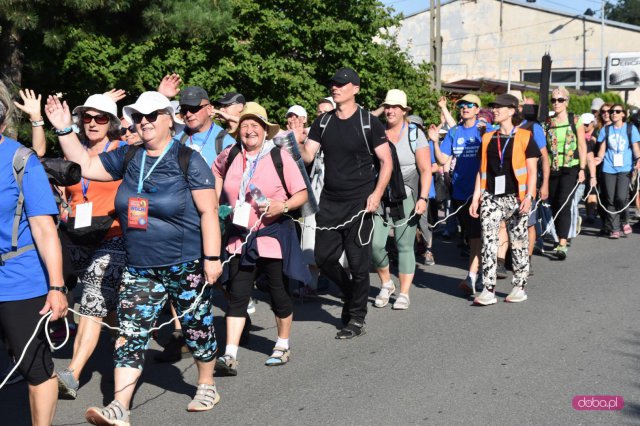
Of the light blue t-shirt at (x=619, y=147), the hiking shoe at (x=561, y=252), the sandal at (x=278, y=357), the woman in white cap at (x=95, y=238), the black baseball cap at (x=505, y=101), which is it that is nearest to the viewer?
the woman in white cap at (x=95, y=238)

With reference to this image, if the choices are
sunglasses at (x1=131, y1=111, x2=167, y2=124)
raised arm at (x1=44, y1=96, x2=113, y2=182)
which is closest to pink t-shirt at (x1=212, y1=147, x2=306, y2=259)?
raised arm at (x1=44, y1=96, x2=113, y2=182)

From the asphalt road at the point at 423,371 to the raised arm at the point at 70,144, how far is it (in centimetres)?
152

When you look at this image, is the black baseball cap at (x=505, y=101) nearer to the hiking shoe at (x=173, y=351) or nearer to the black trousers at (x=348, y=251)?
the black trousers at (x=348, y=251)

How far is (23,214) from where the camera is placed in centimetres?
435

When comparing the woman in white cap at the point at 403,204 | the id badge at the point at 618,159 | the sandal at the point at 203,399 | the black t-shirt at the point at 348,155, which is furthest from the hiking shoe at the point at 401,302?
the id badge at the point at 618,159

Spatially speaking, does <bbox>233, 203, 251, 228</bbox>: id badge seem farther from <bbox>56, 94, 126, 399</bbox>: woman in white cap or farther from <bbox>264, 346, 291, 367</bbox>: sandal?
<bbox>264, 346, 291, 367</bbox>: sandal

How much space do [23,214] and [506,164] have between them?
4.96 metres

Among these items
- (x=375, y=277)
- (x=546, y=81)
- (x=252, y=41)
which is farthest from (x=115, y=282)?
(x=252, y=41)

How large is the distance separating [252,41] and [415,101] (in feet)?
15.2

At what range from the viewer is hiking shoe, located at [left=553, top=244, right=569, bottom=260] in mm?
10797

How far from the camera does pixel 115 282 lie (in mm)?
5852

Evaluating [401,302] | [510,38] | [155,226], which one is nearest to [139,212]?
[155,226]

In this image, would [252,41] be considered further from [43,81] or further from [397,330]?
[397,330]

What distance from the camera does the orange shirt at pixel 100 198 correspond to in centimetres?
583
